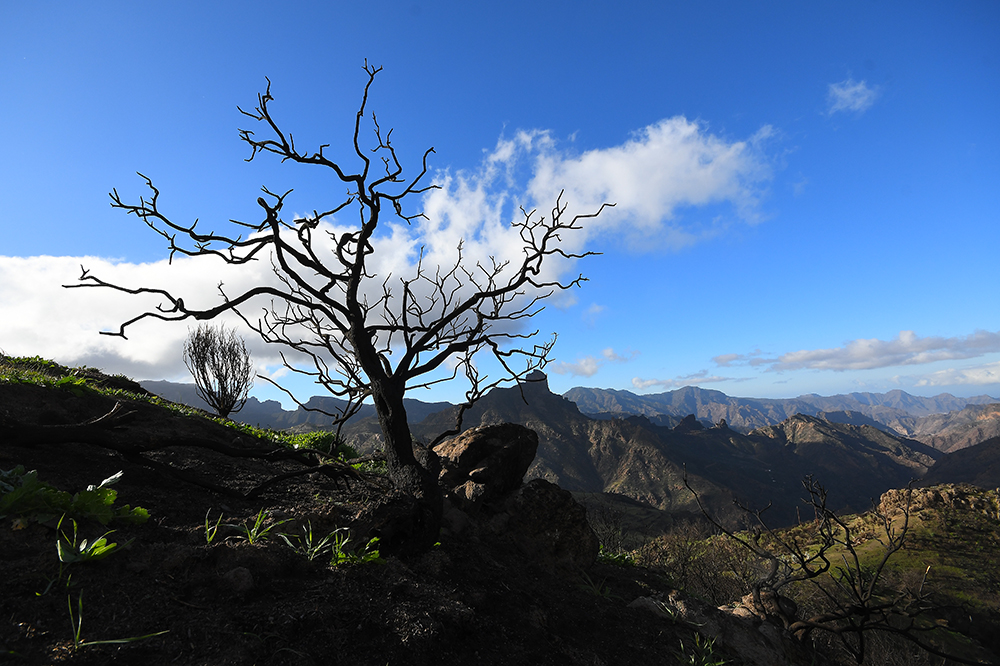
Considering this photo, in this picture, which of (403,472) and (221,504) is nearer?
(221,504)

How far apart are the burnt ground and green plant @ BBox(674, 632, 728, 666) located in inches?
2.5

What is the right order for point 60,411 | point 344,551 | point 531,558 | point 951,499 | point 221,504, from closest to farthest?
point 344,551
point 221,504
point 60,411
point 531,558
point 951,499

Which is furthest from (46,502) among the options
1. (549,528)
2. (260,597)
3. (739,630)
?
(739,630)

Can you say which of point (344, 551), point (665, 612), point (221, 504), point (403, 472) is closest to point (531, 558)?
point (665, 612)

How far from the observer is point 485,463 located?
291 inches

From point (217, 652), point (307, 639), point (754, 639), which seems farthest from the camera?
point (754, 639)

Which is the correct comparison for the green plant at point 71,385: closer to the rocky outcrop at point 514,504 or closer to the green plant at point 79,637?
the rocky outcrop at point 514,504

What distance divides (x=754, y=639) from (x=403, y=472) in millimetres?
4059

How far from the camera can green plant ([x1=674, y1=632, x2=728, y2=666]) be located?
3996 mm

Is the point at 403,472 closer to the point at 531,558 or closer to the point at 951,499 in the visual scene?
the point at 531,558

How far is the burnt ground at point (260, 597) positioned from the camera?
231 centimetres

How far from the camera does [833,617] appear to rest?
4969 mm

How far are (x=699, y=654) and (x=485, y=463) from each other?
3.91 m

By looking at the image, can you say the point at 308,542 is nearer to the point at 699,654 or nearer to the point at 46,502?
the point at 46,502
